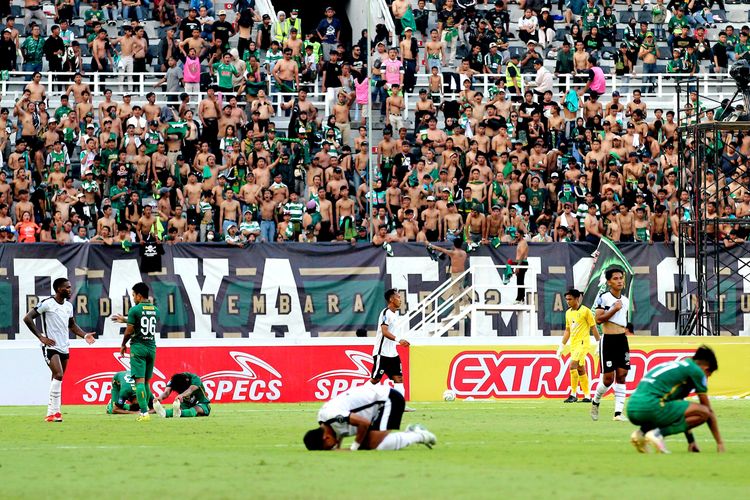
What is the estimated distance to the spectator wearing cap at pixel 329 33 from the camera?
38.7 m

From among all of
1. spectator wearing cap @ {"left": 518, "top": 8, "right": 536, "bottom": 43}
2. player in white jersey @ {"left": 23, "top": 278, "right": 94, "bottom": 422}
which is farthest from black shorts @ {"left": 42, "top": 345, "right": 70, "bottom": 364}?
spectator wearing cap @ {"left": 518, "top": 8, "right": 536, "bottom": 43}

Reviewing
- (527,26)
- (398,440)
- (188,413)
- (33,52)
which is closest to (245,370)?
(188,413)

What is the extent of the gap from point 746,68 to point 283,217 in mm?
9588

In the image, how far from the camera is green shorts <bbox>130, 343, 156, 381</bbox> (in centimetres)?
2089

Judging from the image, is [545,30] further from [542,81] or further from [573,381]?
[573,381]

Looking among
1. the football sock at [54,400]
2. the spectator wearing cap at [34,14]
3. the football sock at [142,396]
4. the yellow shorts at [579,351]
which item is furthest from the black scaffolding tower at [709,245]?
the spectator wearing cap at [34,14]

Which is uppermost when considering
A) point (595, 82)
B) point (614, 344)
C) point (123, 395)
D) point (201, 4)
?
point (201, 4)

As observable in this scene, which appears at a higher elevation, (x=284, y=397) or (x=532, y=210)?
(x=532, y=210)

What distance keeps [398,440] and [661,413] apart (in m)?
2.48

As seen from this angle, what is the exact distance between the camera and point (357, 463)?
12.9 meters

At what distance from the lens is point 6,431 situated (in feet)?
60.6

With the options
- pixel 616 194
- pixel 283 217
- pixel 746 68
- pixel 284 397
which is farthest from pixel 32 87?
pixel 746 68

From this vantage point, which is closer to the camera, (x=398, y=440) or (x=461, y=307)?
(x=398, y=440)

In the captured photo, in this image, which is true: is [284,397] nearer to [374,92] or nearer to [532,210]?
[532,210]
